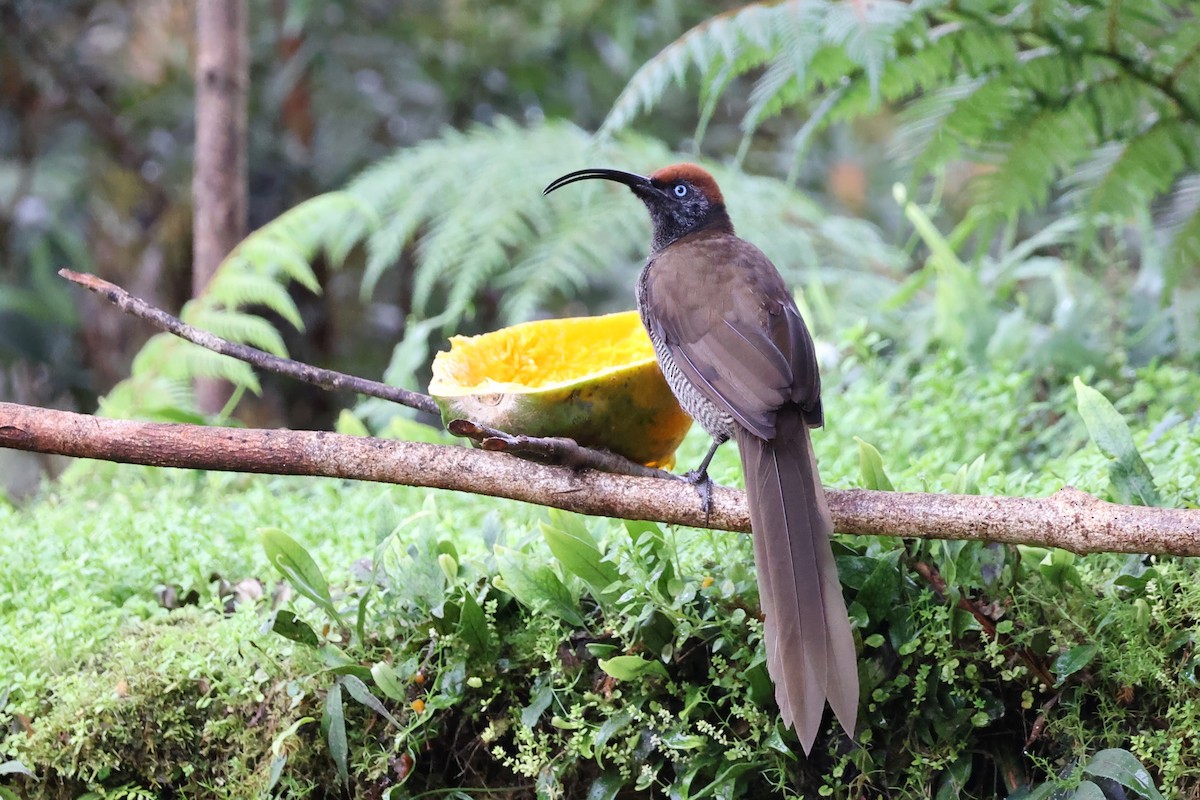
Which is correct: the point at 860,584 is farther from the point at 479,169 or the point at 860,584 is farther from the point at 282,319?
the point at 282,319

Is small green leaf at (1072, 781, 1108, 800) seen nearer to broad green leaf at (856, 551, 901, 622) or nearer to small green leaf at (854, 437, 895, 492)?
broad green leaf at (856, 551, 901, 622)

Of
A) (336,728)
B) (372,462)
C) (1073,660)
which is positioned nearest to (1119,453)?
(1073,660)

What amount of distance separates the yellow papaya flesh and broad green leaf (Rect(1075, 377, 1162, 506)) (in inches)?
27.4

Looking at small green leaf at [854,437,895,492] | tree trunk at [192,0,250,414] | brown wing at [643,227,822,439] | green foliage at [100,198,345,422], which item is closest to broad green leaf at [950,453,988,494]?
small green leaf at [854,437,895,492]

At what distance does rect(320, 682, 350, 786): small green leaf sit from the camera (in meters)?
1.83

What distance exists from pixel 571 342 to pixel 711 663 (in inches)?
34.4

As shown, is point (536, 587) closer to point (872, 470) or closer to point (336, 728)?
point (336, 728)

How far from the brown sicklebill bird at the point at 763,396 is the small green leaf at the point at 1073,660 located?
347 mm

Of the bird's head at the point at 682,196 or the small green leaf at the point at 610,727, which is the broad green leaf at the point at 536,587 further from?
the bird's head at the point at 682,196

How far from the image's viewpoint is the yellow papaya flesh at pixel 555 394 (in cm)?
191

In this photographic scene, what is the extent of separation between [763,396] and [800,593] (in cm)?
37

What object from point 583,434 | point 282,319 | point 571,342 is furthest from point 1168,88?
point 282,319

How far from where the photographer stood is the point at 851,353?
3723 millimetres

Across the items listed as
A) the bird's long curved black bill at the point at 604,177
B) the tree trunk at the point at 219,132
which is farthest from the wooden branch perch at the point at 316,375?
the tree trunk at the point at 219,132
